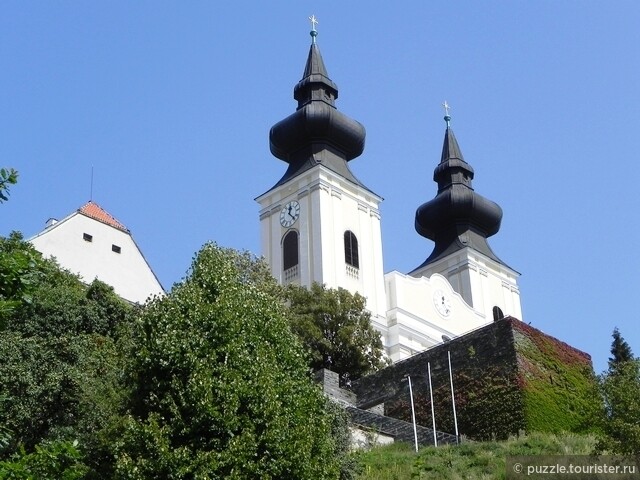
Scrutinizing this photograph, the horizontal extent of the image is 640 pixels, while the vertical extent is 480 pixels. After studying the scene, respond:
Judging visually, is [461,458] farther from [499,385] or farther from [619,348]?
[619,348]

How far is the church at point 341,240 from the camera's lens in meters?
63.1

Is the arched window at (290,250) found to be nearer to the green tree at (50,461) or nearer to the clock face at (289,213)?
the clock face at (289,213)

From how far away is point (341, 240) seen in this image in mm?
63781

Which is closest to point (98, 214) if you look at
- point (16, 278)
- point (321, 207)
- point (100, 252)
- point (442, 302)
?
point (100, 252)

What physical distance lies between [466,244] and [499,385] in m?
37.6

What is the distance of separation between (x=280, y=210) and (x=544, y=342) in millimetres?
29935

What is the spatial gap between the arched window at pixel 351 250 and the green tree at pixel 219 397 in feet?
127

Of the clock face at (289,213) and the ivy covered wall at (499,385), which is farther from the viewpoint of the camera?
the clock face at (289,213)

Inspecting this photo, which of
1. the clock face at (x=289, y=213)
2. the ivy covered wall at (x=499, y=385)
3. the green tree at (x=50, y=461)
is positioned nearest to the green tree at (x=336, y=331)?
the ivy covered wall at (x=499, y=385)

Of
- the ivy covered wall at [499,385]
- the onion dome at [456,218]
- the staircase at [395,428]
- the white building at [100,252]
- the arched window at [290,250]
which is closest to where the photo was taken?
the staircase at [395,428]

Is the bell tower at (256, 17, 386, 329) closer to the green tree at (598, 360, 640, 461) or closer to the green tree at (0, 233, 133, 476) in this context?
the green tree at (0, 233, 133, 476)

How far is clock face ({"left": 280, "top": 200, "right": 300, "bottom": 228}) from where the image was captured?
214 ft

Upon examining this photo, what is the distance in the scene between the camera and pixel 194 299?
2420 cm

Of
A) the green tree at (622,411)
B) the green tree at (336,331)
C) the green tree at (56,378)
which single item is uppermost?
the green tree at (336,331)
